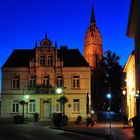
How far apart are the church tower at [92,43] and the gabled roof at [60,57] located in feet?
282

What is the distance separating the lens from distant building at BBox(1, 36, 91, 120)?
6781cm

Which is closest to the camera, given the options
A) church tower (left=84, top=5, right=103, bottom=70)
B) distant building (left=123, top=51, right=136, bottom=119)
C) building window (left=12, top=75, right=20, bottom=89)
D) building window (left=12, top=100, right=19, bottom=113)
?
distant building (left=123, top=51, right=136, bottom=119)

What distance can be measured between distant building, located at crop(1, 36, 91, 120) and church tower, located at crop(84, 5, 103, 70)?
88896 millimetres

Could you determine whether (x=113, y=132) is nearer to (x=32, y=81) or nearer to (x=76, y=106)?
(x=76, y=106)

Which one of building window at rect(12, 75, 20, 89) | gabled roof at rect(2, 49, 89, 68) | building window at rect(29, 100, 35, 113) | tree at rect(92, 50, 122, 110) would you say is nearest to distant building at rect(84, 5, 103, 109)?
tree at rect(92, 50, 122, 110)

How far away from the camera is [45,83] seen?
69000mm

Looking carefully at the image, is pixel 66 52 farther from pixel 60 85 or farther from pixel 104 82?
pixel 104 82

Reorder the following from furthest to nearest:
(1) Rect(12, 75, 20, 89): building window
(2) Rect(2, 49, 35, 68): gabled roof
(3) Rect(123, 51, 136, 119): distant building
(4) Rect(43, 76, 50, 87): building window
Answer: (2) Rect(2, 49, 35, 68): gabled roof < (1) Rect(12, 75, 20, 89): building window < (4) Rect(43, 76, 50, 87): building window < (3) Rect(123, 51, 136, 119): distant building

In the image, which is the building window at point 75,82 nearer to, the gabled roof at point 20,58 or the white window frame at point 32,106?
the white window frame at point 32,106

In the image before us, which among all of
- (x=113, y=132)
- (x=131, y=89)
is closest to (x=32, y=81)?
(x=131, y=89)

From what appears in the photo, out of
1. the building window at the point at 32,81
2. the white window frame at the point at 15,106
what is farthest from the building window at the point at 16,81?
the white window frame at the point at 15,106

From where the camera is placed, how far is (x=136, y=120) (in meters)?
30.1

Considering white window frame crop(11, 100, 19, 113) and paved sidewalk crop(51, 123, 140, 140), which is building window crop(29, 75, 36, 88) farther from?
paved sidewalk crop(51, 123, 140, 140)

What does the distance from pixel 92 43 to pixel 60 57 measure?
3732 inches
